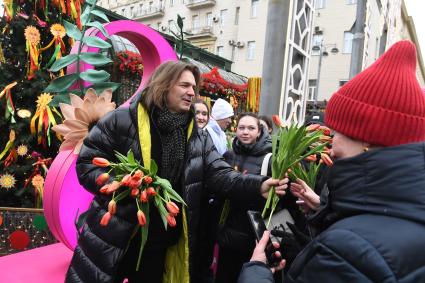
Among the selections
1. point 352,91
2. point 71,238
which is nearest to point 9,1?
point 71,238

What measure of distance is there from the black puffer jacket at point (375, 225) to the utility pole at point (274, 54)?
8.63 feet

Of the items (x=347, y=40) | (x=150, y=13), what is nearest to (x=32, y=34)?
(x=347, y=40)

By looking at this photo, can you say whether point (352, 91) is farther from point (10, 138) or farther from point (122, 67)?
point (122, 67)

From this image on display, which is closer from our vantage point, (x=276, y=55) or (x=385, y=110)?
(x=385, y=110)

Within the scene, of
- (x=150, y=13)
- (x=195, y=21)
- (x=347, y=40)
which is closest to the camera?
(x=347, y=40)

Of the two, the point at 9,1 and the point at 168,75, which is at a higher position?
the point at 9,1

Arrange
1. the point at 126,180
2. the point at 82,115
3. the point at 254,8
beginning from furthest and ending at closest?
the point at 254,8 < the point at 82,115 < the point at 126,180

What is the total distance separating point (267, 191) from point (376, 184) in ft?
3.78

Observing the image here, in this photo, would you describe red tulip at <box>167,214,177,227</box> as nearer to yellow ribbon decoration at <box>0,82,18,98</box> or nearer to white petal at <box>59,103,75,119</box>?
white petal at <box>59,103,75,119</box>

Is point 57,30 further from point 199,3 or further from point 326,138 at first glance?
point 199,3

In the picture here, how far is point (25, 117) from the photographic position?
3.71 metres

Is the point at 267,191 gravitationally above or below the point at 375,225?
below

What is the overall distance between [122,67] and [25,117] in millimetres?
1861

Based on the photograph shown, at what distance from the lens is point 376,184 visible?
91cm
